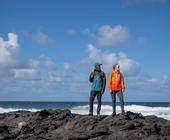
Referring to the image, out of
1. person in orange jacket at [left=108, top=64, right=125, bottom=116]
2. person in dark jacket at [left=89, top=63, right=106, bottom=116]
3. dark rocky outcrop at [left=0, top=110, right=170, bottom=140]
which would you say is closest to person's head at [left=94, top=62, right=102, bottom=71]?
person in dark jacket at [left=89, top=63, right=106, bottom=116]

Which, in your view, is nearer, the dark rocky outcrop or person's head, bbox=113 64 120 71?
the dark rocky outcrop

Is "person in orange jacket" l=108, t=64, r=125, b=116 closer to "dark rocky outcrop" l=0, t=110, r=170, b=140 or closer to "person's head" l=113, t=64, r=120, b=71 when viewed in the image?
"person's head" l=113, t=64, r=120, b=71

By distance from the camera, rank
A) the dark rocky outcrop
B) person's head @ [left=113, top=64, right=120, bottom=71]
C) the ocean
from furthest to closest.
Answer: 1. the ocean
2. person's head @ [left=113, top=64, right=120, bottom=71]
3. the dark rocky outcrop

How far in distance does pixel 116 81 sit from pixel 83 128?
3068 mm

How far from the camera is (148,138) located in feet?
45.3

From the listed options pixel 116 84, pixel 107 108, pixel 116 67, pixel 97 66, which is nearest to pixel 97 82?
pixel 97 66

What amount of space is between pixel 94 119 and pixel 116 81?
2.28m

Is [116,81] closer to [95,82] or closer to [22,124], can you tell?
[95,82]

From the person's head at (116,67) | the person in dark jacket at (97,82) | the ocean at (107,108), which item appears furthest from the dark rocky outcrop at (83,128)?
the ocean at (107,108)

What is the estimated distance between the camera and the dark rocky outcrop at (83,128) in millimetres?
14289

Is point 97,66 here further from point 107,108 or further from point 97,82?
point 107,108

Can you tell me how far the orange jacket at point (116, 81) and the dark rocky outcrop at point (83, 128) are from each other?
1316 mm

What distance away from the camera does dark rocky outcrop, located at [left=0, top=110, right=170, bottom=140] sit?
14.3m

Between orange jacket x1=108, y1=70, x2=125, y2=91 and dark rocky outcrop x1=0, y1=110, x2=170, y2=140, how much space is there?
132 centimetres
